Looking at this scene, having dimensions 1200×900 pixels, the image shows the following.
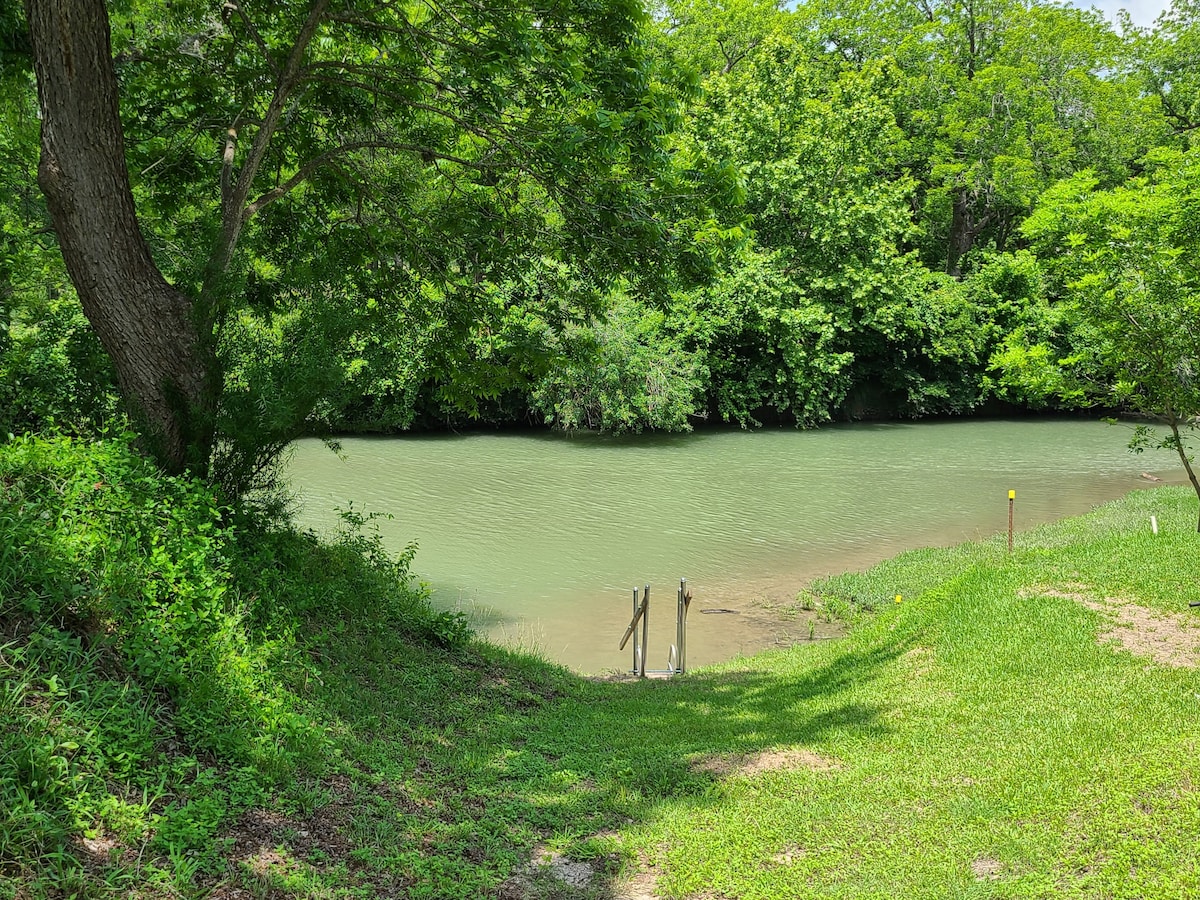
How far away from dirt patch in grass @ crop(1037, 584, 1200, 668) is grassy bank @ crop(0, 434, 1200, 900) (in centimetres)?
7

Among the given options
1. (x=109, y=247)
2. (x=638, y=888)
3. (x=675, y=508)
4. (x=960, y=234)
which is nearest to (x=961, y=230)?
(x=960, y=234)

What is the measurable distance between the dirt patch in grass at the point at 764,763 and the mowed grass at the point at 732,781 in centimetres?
3

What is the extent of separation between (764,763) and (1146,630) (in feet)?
15.6

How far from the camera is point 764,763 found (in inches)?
249

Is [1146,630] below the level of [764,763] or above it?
above

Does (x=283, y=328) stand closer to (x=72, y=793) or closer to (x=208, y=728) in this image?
(x=208, y=728)

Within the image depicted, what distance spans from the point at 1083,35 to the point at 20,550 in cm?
4831

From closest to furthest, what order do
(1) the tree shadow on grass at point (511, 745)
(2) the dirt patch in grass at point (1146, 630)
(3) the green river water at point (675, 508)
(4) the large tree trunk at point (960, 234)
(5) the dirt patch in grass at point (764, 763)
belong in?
(1) the tree shadow on grass at point (511, 745) < (5) the dirt patch in grass at point (764, 763) < (2) the dirt patch in grass at point (1146, 630) < (3) the green river water at point (675, 508) < (4) the large tree trunk at point (960, 234)

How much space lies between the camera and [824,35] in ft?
141

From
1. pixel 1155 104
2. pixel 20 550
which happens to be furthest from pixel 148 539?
pixel 1155 104

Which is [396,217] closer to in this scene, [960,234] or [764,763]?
[764,763]

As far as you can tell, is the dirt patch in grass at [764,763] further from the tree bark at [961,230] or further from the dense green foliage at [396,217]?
the tree bark at [961,230]

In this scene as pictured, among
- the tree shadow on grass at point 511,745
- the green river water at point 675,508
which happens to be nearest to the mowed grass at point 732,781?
the tree shadow on grass at point 511,745

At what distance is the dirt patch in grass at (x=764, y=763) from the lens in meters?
6.16
